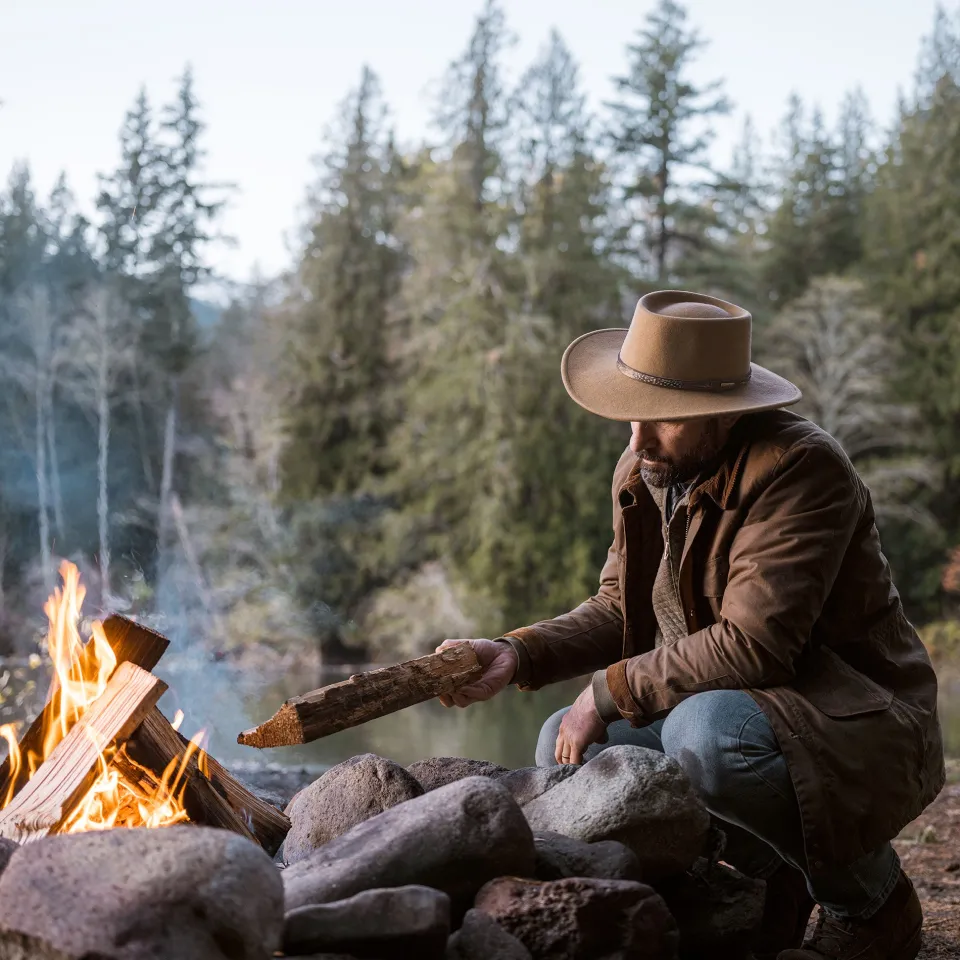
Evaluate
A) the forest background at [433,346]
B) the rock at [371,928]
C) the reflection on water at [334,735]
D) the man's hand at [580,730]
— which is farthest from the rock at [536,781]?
the forest background at [433,346]

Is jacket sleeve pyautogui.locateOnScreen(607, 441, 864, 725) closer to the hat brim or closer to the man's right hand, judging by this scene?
the hat brim

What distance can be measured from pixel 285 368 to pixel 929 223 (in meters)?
11.5

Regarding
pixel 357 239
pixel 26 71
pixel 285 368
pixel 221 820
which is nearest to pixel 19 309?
pixel 26 71

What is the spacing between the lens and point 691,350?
2277 mm

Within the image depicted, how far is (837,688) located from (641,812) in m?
0.46

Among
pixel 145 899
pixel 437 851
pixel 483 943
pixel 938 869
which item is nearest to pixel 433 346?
pixel 938 869

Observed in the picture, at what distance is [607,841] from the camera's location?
2.05 m

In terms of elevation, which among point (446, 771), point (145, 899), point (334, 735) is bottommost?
point (334, 735)

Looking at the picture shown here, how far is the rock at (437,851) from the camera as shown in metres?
1.81

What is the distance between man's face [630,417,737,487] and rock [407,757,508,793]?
2.55 ft

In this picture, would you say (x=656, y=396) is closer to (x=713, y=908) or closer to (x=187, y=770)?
(x=713, y=908)

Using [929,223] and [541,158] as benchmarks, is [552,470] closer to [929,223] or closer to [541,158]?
[541,158]

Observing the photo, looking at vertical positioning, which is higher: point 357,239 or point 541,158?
point 541,158

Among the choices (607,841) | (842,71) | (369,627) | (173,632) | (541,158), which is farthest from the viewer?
(842,71)
